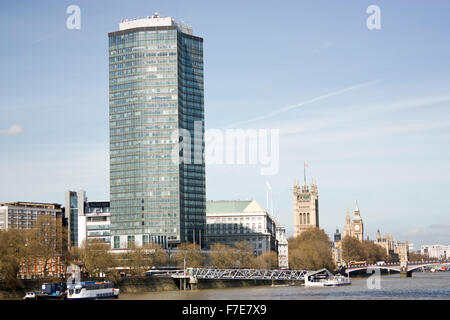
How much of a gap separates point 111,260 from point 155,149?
179 feet

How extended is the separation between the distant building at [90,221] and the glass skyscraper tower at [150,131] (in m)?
12.9

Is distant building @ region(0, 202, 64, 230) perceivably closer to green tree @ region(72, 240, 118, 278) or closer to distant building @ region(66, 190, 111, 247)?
distant building @ region(66, 190, 111, 247)

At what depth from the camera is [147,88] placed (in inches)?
6314

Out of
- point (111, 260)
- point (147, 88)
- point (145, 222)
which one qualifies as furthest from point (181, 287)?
point (147, 88)

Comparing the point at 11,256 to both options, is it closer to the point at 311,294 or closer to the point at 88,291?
the point at 88,291

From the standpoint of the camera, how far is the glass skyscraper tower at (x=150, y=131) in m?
160

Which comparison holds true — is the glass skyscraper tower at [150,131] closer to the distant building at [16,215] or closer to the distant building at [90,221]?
the distant building at [90,221]

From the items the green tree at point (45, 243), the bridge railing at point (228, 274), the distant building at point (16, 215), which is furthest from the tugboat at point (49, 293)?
the distant building at point (16, 215)

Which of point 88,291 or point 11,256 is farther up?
point 11,256

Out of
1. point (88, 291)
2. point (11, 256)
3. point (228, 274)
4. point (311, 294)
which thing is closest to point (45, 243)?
point (11, 256)

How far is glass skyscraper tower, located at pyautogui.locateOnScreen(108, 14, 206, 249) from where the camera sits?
160m

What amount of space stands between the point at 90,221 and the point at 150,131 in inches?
1255

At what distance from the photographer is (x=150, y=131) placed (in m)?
160
